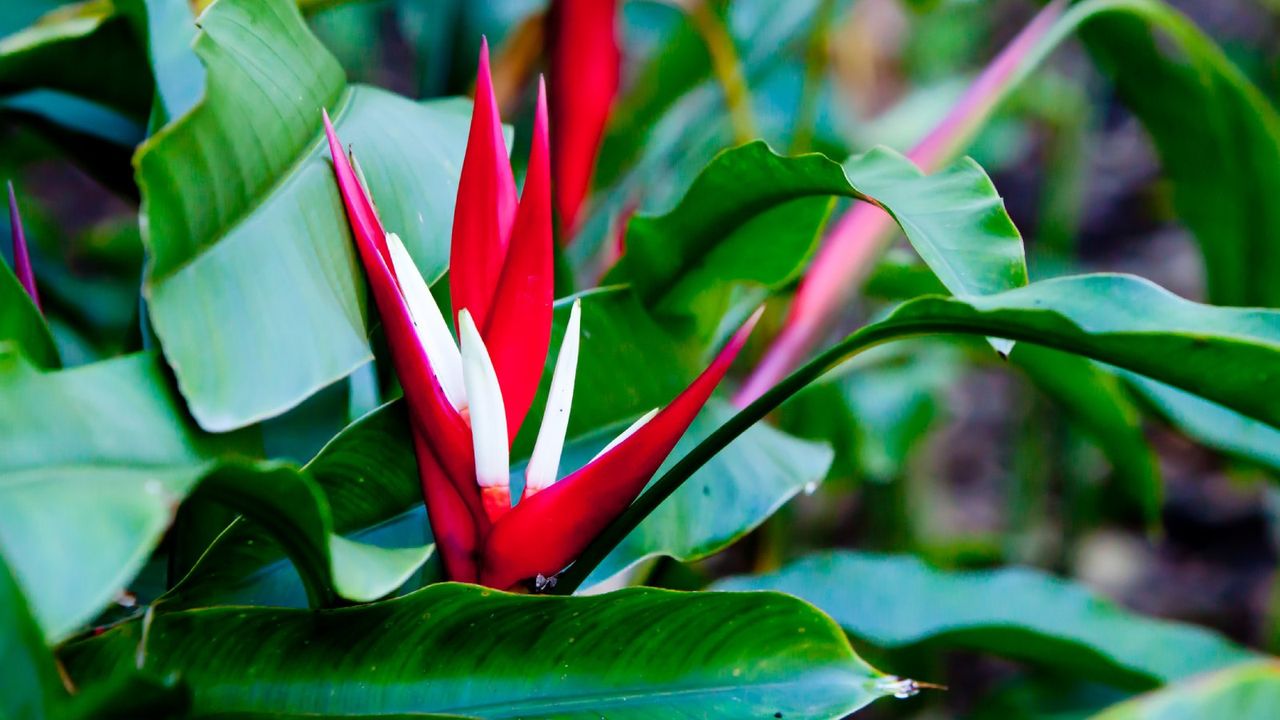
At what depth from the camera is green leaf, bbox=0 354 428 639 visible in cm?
25

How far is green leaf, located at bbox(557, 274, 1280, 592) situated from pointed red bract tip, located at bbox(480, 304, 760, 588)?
2 centimetres

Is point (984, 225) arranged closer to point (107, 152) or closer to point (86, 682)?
point (86, 682)

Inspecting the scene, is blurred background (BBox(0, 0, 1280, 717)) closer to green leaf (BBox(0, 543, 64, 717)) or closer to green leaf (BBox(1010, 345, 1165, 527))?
green leaf (BBox(1010, 345, 1165, 527))

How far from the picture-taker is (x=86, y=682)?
37cm

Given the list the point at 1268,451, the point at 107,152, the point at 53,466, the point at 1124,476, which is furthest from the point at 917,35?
the point at 53,466

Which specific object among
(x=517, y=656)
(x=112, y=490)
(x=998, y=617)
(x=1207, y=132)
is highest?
(x=1207, y=132)

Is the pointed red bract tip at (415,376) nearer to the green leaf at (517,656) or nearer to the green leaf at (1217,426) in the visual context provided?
the green leaf at (517,656)

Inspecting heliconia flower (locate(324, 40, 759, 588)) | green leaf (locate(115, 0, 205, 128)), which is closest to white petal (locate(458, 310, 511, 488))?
heliconia flower (locate(324, 40, 759, 588))

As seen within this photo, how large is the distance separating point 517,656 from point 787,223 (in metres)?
0.25

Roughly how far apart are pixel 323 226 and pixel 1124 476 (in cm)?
70

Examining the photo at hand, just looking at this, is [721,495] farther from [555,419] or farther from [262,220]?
A: [262,220]

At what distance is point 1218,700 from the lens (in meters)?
0.29

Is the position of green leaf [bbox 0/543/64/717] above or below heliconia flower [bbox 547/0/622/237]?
below

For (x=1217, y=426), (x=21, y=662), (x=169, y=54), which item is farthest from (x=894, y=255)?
(x=21, y=662)
